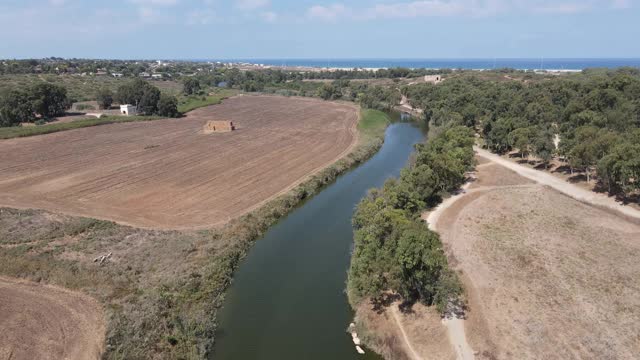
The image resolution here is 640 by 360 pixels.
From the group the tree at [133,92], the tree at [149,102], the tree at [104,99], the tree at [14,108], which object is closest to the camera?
the tree at [14,108]

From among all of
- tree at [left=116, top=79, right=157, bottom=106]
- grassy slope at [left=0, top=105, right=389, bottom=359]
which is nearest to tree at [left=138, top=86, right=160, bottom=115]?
tree at [left=116, top=79, right=157, bottom=106]

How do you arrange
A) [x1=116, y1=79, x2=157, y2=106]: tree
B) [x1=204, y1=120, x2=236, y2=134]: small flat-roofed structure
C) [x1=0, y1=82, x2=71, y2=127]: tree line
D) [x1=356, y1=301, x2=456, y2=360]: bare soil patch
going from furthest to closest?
[x1=116, y1=79, x2=157, y2=106]: tree, [x1=204, y1=120, x2=236, y2=134]: small flat-roofed structure, [x1=0, y1=82, x2=71, y2=127]: tree line, [x1=356, y1=301, x2=456, y2=360]: bare soil patch

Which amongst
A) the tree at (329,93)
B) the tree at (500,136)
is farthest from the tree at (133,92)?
the tree at (500,136)

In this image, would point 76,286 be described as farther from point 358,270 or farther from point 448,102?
point 448,102

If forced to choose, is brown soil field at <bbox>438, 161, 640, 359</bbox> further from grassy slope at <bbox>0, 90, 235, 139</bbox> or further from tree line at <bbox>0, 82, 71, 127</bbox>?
tree line at <bbox>0, 82, 71, 127</bbox>

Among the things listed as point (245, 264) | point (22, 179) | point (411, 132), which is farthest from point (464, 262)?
point (411, 132)

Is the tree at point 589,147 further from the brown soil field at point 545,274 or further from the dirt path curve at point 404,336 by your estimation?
the dirt path curve at point 404,336
